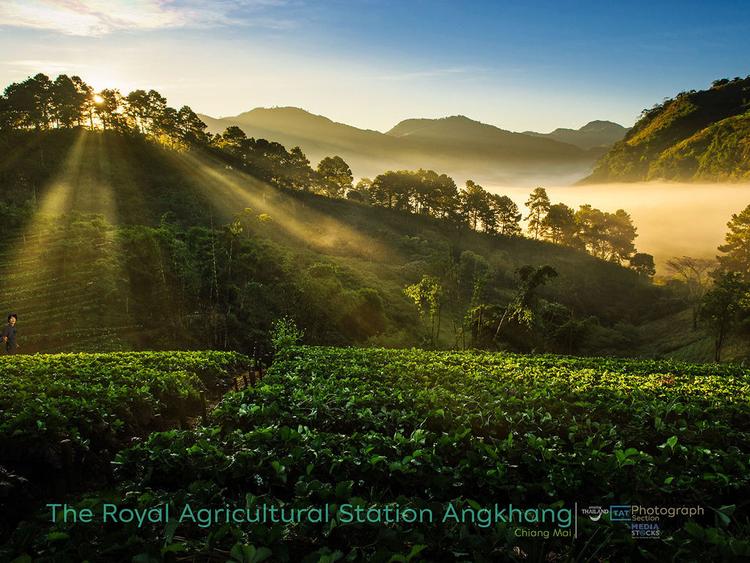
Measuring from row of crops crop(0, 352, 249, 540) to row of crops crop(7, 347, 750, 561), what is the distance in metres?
3.23

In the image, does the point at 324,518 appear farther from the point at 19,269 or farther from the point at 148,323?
the point at 19,269

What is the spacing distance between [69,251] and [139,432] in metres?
30.6

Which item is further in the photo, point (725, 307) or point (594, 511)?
point (725, 307)

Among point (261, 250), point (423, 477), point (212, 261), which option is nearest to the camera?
point (423, 477)

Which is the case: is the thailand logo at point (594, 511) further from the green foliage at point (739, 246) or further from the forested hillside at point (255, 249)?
the green foliage at point (739, 246)

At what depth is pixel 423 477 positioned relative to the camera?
4.75 meters

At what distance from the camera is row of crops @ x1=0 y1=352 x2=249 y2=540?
764 cm

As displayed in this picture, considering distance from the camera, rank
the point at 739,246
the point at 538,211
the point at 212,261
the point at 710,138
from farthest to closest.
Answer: the point at 710,138 → the point at 538,211 → the point at 739,246 → the point at 212,261

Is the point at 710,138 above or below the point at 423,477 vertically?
above

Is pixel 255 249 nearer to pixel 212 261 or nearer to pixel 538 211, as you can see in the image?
pixel 212 261

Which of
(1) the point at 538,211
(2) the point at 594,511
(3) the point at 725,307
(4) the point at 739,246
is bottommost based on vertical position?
(3) the point at 725,307

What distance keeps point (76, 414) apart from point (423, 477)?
24.8 ft

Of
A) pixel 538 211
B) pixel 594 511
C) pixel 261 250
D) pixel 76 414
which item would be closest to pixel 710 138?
pixel 538 211

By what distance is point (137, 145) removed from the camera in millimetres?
78625
